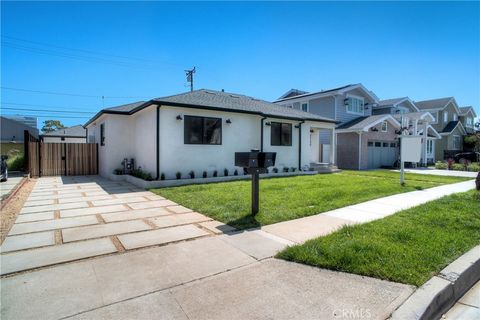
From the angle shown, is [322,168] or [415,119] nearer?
[322,168]

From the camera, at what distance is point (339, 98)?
2112 centimetres

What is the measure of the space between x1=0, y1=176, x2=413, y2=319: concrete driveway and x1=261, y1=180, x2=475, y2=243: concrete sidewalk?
0.44m

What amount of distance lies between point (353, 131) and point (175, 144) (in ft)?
46.6

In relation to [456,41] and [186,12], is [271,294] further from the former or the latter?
[456,41]

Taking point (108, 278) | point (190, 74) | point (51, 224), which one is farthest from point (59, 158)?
point (190, 74)

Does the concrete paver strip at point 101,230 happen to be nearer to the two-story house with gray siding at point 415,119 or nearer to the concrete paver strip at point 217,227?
the concrete paver strip at point 217,227

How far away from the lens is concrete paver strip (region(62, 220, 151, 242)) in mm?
4500

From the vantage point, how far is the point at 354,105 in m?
22.5

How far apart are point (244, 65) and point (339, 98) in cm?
894

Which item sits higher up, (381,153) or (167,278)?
(381,153)

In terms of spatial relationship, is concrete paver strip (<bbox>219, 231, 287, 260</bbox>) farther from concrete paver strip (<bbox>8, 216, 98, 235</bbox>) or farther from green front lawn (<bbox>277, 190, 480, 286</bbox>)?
concrete paver strip (<bbox>8, 216, 98, 235</bbox>)

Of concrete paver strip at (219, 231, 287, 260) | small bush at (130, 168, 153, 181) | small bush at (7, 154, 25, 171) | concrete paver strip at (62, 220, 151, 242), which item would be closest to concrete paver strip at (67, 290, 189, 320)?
concrete paver strip at (219, 231, 287, 260)

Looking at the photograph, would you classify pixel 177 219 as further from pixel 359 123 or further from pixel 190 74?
pixel 190 74

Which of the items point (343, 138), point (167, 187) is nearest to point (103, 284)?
point (167, 187)
